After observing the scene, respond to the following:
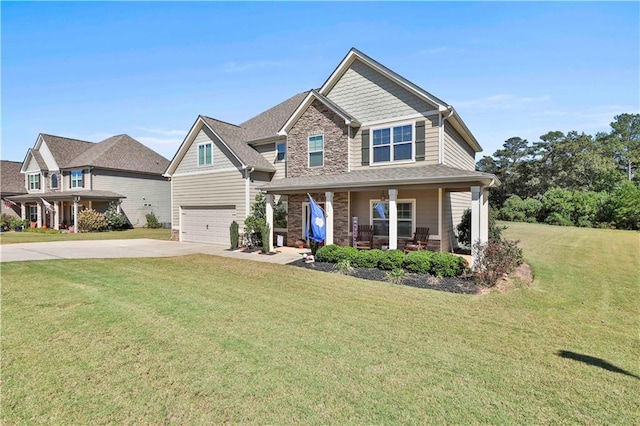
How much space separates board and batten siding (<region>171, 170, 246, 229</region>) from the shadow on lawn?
14.6 m

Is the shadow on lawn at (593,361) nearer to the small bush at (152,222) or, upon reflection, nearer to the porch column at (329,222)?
the porch column at (329,222)

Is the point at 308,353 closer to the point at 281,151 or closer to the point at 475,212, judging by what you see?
the point at 475,212

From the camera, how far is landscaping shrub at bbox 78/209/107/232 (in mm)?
26125

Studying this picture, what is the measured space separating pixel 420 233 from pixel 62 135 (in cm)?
3644

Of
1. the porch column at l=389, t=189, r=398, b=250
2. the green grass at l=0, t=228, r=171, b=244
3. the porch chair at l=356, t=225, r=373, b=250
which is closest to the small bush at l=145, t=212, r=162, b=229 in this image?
the green grass at l=0, t=228, r=171, b=244

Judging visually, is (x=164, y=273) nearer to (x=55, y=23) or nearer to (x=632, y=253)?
(x=55, y=23)

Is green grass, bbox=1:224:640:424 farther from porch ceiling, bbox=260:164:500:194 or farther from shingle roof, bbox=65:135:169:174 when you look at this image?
shingle roof, bbox=65:135:169:174

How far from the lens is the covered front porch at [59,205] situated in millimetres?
27000

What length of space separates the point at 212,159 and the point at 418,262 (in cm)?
1325

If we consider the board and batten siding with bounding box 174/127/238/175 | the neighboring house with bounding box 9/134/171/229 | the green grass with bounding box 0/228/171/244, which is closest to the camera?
the board and batten siding with bounding box 174/127/238/175

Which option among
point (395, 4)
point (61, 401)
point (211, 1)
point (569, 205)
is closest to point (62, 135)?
point (211, 1)

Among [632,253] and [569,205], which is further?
[569,205]

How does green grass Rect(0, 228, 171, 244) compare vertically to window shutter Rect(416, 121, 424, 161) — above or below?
below

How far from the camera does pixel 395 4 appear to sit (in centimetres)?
1147
